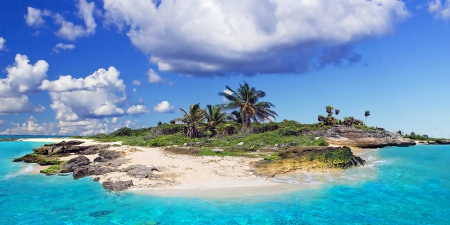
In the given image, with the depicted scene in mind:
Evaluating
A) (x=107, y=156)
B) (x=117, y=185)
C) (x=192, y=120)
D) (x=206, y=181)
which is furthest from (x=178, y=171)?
(x=192, y=120)

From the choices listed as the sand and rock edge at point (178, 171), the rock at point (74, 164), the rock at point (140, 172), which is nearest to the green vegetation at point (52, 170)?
the sand and rock edge at point (178, 171)

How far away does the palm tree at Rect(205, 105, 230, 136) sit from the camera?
5300 cm

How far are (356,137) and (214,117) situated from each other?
23.2 metres

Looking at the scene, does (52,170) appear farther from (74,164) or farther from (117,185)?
(117,185)

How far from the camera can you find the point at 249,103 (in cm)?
5472

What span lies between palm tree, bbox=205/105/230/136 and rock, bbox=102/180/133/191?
3609cm

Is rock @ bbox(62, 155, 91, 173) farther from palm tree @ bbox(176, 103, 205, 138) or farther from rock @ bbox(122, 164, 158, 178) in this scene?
palm tree @ bbox(176, 103, 205, 138)

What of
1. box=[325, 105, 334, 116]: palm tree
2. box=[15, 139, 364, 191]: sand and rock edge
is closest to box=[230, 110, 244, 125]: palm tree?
box=[325, 105, 334, 116]: palm tree

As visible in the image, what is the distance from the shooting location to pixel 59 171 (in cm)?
2302

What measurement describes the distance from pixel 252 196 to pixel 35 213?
31.6ft

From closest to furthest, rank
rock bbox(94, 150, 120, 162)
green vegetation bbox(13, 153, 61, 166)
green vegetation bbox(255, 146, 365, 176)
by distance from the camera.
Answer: green vegetation bbox(255, 146, 365, 176), rock bbox(94, 150, 120, 162), green vegetation bbox(13, 153, 61, 166)

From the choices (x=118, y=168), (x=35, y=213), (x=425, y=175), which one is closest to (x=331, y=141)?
(x=425, y=175)

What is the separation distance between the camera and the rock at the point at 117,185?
1624cm

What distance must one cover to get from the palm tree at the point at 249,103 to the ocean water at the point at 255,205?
3523 cm
